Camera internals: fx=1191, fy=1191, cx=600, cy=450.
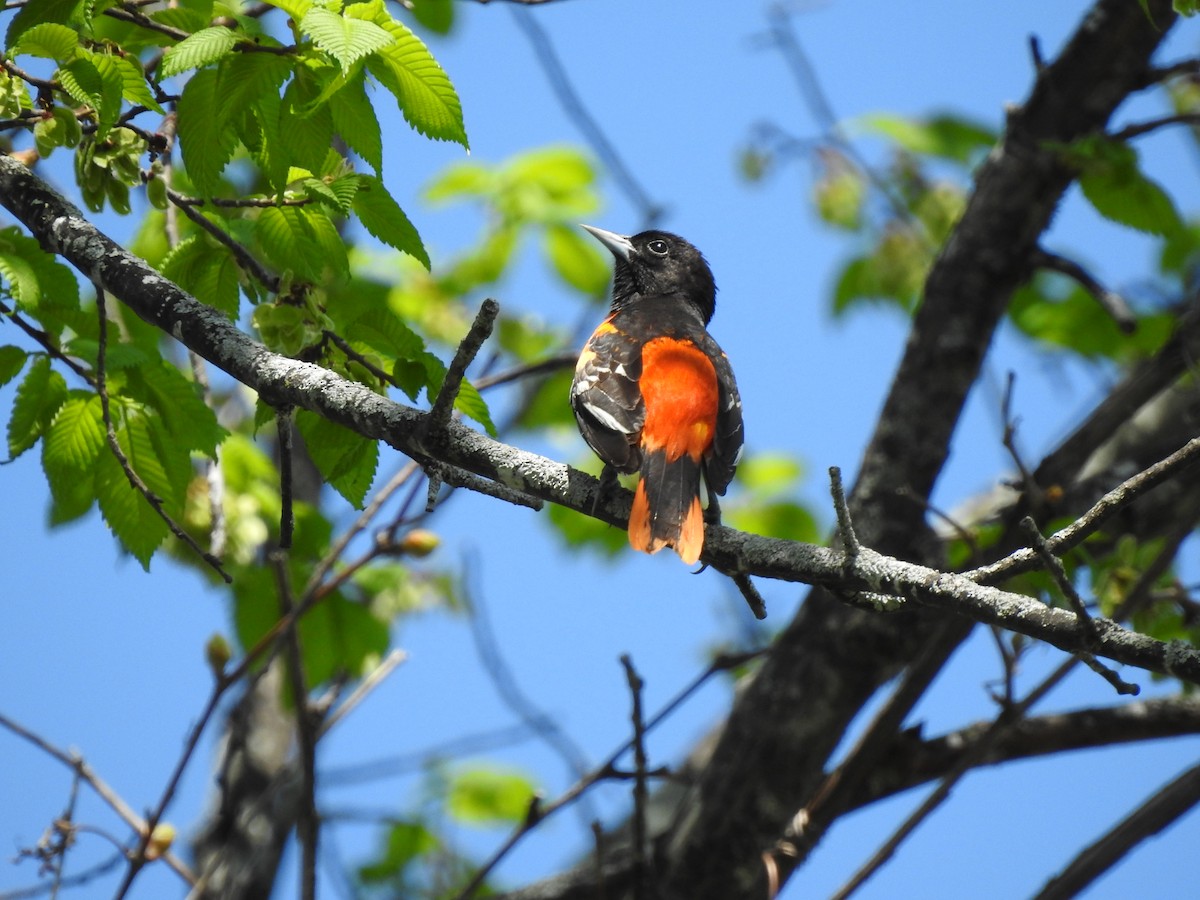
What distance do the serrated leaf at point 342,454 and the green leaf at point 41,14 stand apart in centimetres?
106

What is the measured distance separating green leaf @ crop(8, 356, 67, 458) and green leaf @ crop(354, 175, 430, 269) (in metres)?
0.90

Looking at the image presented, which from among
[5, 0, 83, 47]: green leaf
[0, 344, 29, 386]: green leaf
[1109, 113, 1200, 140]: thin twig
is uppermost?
[1109, 113, 1200, 140]: thin twig

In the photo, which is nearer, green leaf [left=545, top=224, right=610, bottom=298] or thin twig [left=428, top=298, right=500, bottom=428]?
thin twig [left=428, top=298, right=500, bottom=428]

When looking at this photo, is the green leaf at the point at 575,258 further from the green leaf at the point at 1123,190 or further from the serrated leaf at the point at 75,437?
the serrated leaf at the point at 75,437

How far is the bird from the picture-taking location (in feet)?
10.2

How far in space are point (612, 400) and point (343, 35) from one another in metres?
1.55

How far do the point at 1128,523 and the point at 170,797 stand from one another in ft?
12.4

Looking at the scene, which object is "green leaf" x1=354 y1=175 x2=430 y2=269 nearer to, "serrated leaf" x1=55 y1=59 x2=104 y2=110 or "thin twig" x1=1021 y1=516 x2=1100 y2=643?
"serrated leaf" x1=55 y1=59 x2=104 y2=110

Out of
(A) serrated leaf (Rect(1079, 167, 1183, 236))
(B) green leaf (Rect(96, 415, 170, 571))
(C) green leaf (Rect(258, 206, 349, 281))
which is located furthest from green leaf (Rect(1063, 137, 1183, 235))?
(B) green leaf (Rect(96, 415, 170, 571))

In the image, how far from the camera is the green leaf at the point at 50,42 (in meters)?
2.58

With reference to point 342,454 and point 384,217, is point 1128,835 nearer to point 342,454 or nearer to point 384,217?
point 342,454

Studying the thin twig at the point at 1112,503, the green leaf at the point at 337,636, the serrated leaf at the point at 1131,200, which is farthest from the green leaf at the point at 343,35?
the serrated leaf at the point at 1131,200

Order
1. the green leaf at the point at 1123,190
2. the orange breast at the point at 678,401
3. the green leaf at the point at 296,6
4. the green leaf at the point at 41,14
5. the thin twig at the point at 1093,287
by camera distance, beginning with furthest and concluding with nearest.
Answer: the green leaf at the point at 1123,190 < the thin twig at the point at 1093,287 < the orange breast at the point at 678,401 < the green leaf at the point at 41,14 < the green leaf at the point at 296,6

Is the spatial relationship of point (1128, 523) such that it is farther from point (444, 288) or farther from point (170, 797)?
point (444, 288)
